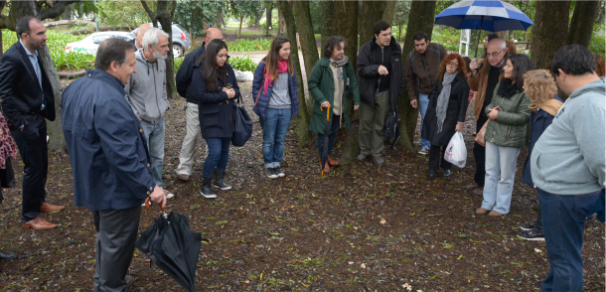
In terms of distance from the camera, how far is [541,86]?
3834mm

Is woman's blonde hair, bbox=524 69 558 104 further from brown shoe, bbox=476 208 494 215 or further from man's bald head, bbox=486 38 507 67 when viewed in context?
brown shoe, bbox=476 208 494 215

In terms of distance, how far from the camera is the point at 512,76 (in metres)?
4.51

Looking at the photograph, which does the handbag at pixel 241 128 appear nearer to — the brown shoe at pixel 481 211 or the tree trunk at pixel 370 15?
the tree trunk at pixel 370 15

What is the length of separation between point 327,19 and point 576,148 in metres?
5.24

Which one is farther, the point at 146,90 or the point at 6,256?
the point at 146,90

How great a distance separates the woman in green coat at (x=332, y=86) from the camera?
18.8 feet

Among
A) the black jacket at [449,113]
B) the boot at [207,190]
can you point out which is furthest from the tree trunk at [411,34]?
the boot at [207,190]

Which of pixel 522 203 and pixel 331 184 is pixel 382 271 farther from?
pixel 522 203

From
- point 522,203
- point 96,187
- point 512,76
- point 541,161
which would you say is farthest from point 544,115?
point 96,187

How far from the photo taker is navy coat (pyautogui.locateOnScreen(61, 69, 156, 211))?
276 cm

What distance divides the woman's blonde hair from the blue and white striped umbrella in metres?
2.18

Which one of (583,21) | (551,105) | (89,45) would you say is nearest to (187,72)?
(551,105)

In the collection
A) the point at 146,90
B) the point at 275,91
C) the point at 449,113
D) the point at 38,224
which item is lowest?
the point at 38,224

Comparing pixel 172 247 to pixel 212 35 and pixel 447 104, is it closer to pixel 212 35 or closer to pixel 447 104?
pixel 212 35
